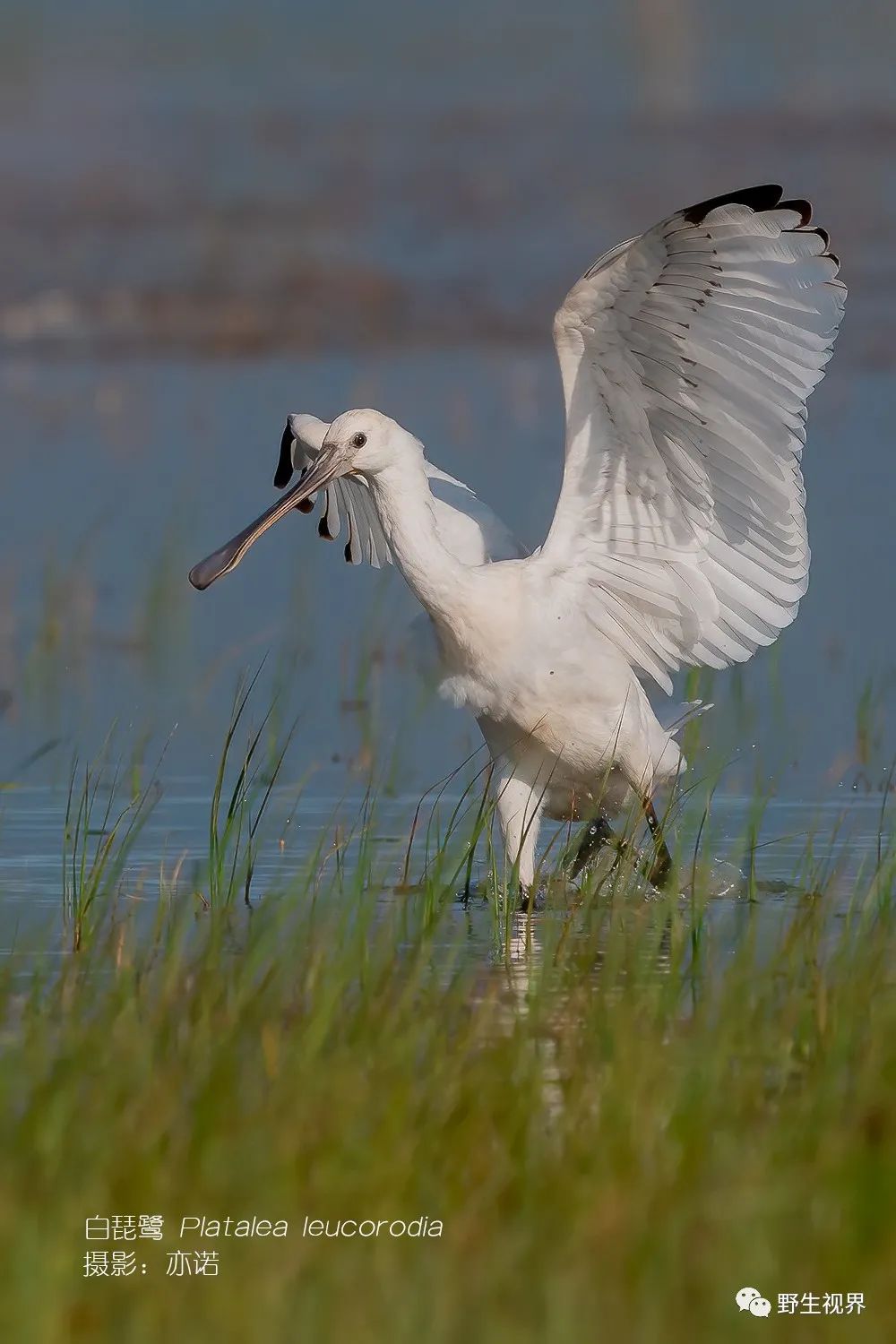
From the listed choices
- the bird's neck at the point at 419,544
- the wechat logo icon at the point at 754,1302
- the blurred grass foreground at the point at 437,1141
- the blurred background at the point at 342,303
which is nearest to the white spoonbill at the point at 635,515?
the bird's neck at the point at 419,544

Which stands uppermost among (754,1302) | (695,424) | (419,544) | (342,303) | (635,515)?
(342,303)

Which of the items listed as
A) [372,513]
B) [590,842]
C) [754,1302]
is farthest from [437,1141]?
[372,513]

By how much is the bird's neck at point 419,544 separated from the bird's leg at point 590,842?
2.47 feet

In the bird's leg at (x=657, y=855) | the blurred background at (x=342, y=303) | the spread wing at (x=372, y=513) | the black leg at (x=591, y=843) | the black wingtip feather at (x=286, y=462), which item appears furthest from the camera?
the blurred background at (x=342, y=303)

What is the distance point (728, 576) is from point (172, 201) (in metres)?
20.3

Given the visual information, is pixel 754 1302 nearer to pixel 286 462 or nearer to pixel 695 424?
pixel 695 424

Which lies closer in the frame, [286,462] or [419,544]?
[419,544]

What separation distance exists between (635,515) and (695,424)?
382 millimetres

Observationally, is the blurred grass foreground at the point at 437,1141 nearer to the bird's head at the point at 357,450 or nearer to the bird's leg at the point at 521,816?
the bird's leg at the point at 521,816

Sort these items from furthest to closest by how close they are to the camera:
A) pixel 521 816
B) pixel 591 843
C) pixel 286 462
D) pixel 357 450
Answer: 1. pixel 286 462
2. pixel 591 843
3. pixel 521 816
4. pixel 357 450

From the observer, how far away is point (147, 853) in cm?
862

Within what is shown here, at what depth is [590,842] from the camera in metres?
8.55

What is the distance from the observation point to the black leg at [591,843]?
26.2 feet

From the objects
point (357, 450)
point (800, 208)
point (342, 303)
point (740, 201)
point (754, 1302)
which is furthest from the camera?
point (342, 303)
